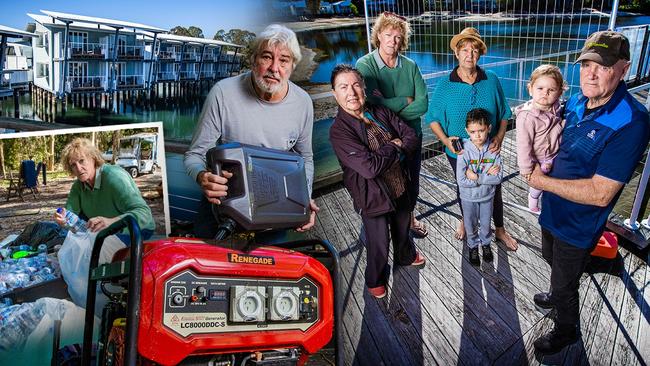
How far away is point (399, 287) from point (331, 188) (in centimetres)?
51

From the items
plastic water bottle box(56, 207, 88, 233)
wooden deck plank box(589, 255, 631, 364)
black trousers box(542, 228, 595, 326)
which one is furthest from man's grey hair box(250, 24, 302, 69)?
wooden deck plank box(589, 255, 631, 364)

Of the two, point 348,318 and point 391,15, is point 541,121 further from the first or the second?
point 348,318

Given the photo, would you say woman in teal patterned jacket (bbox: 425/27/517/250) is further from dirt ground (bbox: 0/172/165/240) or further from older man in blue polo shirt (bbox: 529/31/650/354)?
dirt ground (bbox: 0/172/165/240)

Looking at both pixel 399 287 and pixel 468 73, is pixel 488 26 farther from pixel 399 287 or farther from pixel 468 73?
pixel 399 287

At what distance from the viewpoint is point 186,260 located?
149 cm

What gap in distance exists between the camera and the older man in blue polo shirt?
1540 mm

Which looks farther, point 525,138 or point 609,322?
point 609,322

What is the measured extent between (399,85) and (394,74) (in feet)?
0.16

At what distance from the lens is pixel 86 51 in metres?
1.65

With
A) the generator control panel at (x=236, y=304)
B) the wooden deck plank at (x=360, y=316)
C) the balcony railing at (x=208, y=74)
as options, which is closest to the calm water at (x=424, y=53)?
the balcony railing at (x=208, y=74)

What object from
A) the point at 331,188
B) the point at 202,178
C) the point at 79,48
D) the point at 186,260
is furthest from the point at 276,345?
the point at 79,48

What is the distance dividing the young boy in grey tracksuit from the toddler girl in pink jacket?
0.13 m

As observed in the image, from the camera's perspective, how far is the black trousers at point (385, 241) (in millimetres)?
2062

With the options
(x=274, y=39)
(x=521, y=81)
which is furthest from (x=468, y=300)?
(x=274, y=39)
